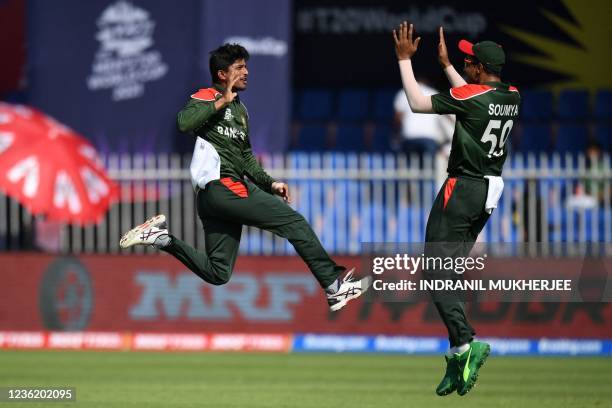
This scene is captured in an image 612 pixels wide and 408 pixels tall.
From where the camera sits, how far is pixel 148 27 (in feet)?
65.6

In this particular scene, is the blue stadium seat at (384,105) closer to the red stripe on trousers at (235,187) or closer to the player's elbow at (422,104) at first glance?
the red stripe on trousers at (235,187)

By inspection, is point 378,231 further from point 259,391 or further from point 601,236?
point 259,391

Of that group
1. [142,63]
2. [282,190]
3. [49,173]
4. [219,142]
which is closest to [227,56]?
[219,142]

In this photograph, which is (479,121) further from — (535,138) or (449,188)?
(535,138)

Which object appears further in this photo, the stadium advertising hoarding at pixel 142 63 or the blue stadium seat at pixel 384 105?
the blue stadium seat at pixel 384 105

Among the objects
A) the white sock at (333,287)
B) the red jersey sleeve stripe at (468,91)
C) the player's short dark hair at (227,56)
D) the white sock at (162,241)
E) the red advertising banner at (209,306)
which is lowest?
the red advertising banner at (209,306)

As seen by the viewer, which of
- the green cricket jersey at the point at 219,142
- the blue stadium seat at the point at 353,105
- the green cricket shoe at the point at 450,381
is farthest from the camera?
the blue stadium seat at the point at 353,105

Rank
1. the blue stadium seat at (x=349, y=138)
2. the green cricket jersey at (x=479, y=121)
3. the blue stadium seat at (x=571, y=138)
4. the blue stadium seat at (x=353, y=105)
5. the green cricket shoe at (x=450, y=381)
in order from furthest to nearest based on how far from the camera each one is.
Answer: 1. the blue stadium seat at (x=353, y=105)
2. the blue stadium seat at (x=349, y=138)
3. the blue stadium seat at (x=571, y=138)
4. the green cricket shoe at (x=450, y=381)
5. the green cricket jersey at (x=479, y=121)

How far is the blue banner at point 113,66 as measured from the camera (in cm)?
1972

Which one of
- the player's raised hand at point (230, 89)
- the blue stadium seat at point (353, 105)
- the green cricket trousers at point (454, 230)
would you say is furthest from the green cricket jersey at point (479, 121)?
the blue stadium seat at point (353, 105)

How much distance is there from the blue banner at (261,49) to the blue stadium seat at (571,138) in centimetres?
363

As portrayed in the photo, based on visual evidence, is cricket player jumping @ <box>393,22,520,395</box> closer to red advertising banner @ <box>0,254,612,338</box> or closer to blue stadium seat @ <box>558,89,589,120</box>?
red advertising banner @ <box>0,254,612,338</box>

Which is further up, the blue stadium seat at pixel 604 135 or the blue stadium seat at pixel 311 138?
the blue stadium seat at pixel 604 135

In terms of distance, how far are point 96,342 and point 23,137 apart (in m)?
2.48
